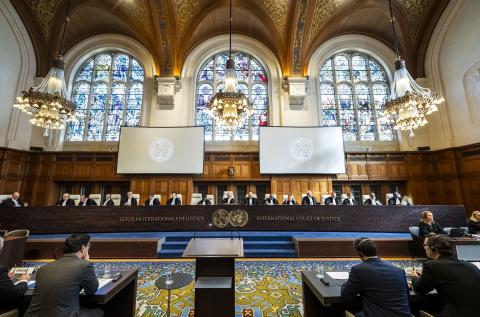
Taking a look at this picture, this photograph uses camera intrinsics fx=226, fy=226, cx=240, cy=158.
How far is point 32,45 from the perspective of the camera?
9.33 meters

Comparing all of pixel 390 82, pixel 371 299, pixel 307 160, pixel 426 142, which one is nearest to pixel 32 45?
pixel 307 160

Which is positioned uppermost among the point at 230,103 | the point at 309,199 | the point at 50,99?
the point at 50,99

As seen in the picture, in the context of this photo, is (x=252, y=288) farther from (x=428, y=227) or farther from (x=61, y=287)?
(x=428, y=227)

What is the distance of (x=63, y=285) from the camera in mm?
1574

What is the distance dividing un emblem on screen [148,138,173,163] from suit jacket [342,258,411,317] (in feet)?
27.6

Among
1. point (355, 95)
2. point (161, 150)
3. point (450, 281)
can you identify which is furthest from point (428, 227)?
point (161, 150)

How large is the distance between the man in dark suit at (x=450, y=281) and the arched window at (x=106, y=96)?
34.3 ft

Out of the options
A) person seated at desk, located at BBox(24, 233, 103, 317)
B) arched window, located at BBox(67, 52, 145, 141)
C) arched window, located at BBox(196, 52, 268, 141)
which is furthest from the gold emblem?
arched window, located at BBox(67, 52, 145, 141)

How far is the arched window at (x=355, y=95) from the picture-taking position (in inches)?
401

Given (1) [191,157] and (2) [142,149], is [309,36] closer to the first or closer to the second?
(1) [191,157]

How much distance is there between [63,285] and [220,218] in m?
4.23

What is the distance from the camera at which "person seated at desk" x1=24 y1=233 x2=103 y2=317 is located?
1531mm

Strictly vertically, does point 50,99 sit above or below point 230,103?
above

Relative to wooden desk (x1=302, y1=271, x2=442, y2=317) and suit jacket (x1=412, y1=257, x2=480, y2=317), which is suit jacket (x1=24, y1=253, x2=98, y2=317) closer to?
Result: wooden desk (x1=302, y1=271, x2=442, y2=317)
